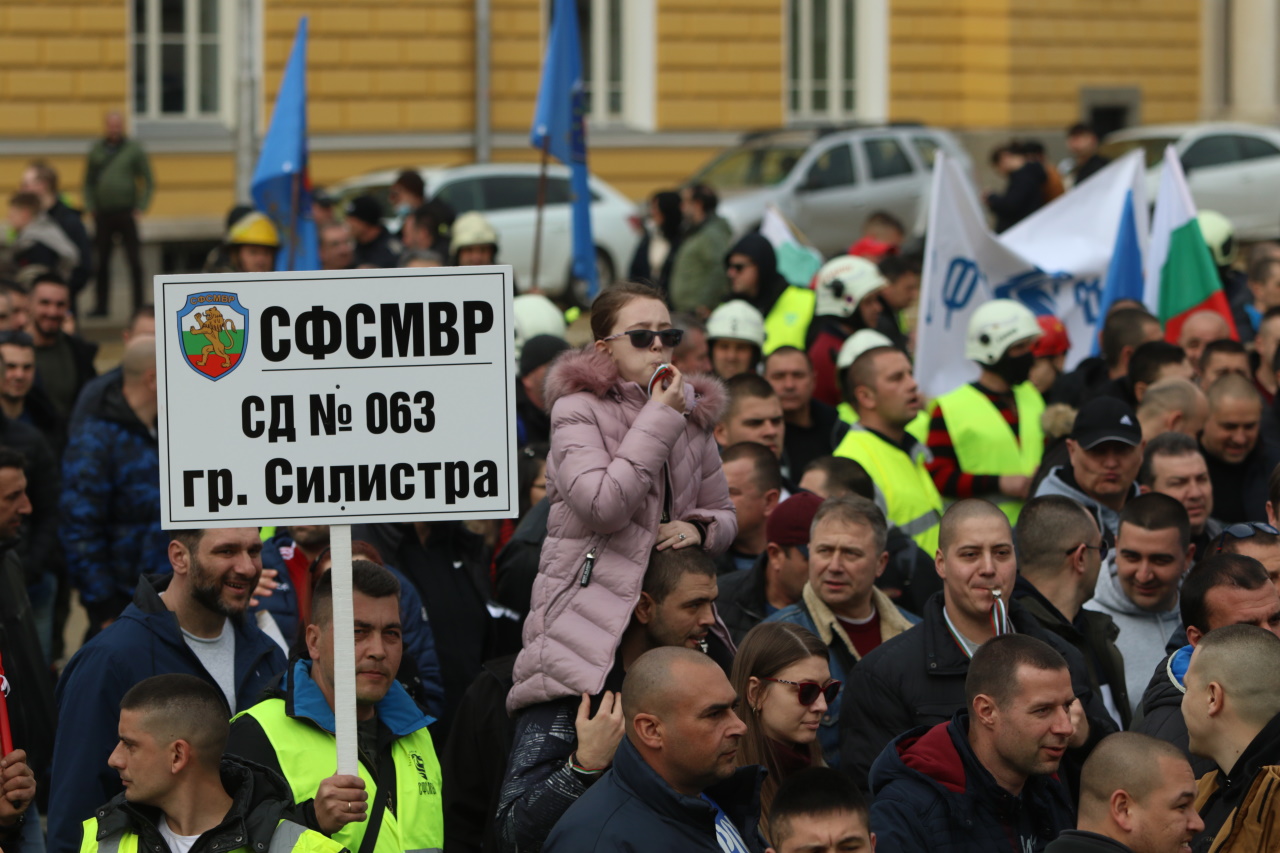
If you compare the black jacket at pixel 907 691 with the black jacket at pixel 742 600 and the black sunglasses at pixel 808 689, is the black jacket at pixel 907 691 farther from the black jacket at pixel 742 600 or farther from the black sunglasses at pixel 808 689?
the black jacket at pixel 742 600

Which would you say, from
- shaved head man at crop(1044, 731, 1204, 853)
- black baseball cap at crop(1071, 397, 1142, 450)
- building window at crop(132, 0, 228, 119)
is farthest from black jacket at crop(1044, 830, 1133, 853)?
building window at crop(132, 0, 228, 119)

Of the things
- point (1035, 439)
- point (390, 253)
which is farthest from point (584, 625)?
point (390, 253)

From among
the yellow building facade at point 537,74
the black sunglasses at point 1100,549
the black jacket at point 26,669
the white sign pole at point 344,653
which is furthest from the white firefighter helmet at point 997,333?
the yellow building facade at point 537,74

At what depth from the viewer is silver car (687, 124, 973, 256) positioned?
21.1 meters

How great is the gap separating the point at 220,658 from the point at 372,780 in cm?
96

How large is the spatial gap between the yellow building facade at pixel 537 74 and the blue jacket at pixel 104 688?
13.2m

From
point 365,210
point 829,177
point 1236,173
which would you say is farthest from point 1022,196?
point 1236,173

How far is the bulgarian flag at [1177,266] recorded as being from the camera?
392 inches

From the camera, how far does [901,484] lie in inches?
279

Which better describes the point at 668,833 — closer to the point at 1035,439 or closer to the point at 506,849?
the point at 506,849

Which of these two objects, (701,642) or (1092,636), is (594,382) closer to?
(701,642)

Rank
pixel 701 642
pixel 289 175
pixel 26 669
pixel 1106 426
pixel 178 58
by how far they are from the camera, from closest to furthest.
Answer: pixel 701 642
pixel 26 669
pixel 1106 426
pixel 289 175
pixel 178 58

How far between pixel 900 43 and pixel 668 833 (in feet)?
74.8

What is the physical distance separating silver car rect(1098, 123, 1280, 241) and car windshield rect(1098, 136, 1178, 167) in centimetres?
3
